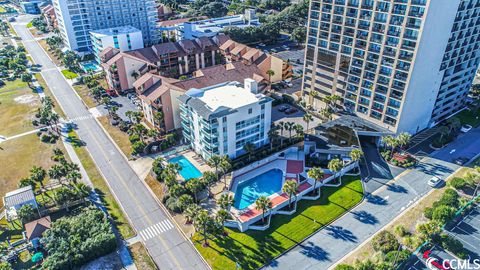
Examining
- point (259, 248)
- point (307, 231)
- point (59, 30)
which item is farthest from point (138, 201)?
point (59, 30)

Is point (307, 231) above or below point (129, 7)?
below

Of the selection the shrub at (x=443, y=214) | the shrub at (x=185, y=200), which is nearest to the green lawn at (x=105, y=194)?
the shrub at (x=185, y=200)

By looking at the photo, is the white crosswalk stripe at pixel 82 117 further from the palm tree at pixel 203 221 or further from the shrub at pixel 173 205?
the palm tree at pixel 203 221

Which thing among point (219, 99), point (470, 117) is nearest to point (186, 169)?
point (219, 99)

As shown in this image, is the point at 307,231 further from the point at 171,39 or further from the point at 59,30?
the point at 59,30

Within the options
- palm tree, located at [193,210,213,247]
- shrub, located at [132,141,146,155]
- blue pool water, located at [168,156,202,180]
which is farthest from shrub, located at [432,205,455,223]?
shrub, located at [132,141,146,155]

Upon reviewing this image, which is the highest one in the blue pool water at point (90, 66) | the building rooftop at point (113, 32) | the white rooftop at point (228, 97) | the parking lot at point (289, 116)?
the building rooftop at point (113, 32)
